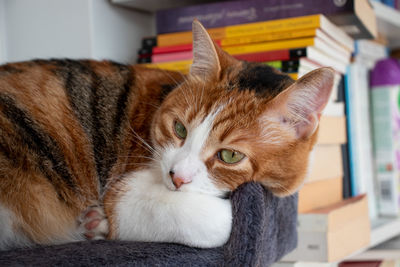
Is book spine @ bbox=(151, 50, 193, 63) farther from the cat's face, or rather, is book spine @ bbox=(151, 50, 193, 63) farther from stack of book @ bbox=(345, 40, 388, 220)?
stack of book @ bbox=(345, 40, 388, 220)

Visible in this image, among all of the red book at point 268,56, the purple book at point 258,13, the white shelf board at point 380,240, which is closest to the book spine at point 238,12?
the purple book at point 258,13

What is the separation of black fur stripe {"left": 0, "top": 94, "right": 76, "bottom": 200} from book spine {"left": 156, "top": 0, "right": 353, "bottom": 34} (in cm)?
72

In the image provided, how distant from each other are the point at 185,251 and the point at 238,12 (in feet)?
2.94

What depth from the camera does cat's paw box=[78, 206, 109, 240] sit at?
A: 0.92m

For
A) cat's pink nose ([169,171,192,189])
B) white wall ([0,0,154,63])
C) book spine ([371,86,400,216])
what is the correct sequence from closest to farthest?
cat's pink nose ([169,171,192,189]) → white wall ([0,0,154,63]) → book spine ([371,86,400,216])

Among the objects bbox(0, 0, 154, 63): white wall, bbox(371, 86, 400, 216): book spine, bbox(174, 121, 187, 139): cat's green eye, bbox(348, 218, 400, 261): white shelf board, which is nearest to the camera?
bbox(174, 121, 187, 139): cat's green eye

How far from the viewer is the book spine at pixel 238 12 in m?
1.32

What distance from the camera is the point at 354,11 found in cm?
127

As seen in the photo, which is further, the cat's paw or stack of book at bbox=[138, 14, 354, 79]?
stack of book at bbox=[138, 14, 354, 79]

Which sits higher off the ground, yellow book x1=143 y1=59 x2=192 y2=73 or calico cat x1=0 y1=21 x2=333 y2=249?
yellow book x1=143 y1=59 x2=192 y2=73

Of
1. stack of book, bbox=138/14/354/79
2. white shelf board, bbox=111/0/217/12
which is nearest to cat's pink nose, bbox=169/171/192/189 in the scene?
stack of book, bbox=138/14/354/79

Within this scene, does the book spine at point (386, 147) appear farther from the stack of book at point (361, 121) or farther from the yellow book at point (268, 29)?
the yellow book at point (268, 29)

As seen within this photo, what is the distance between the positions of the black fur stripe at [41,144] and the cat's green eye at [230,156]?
336mm

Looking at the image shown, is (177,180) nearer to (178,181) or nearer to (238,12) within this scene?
(178,181)
